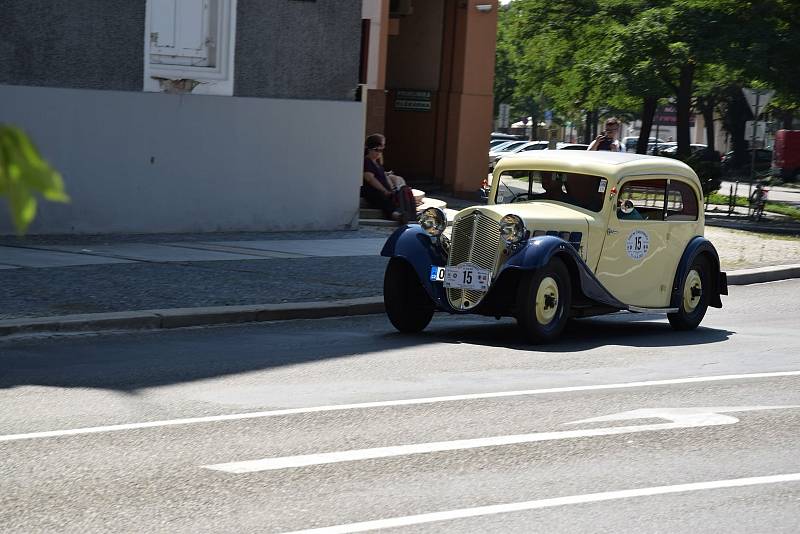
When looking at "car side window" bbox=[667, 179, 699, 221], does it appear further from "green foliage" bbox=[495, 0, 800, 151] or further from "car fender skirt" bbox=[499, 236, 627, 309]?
"green foliage" bbox=[495, 0, 800, 151]

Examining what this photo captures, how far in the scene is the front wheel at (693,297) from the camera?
476 inches

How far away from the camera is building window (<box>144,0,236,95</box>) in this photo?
57.5ft

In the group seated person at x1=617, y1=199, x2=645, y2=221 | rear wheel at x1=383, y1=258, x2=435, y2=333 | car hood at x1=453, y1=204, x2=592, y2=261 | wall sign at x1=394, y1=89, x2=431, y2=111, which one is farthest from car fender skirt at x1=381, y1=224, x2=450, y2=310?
wall sign at x1=394, y1=89, x2=431, y2=111

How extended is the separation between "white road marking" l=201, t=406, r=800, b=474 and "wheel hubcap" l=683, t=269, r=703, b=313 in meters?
3.76

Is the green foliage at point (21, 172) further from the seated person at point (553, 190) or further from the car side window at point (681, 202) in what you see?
the car side window at point (681, 202)

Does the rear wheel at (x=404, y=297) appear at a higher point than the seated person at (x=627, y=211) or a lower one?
lower

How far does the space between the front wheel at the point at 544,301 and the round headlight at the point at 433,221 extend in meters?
0.99

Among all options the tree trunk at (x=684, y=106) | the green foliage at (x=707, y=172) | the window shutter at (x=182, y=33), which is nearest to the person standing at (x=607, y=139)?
the window shutter at (x=182, y=33)

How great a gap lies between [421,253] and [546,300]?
3.79 ft

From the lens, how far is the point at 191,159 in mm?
17938

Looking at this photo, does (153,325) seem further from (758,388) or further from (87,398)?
(758,388)

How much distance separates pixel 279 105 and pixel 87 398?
38.2ft

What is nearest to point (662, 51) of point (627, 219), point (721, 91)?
point (627, 219)

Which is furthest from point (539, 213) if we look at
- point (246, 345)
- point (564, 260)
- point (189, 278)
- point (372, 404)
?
point (189, 278)
